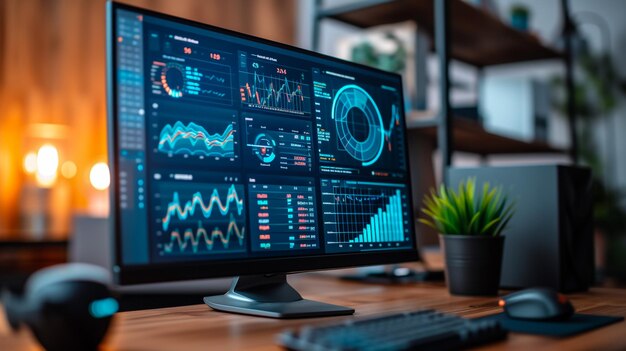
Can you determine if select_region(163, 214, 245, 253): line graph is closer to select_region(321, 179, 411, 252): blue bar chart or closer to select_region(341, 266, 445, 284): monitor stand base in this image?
select_region(321, 179, 411, 252): blue bar chart

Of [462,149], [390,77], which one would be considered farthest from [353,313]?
[462,149]

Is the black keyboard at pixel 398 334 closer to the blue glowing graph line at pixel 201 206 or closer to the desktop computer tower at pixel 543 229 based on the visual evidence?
the blue glowing graph line at pixel 201 206

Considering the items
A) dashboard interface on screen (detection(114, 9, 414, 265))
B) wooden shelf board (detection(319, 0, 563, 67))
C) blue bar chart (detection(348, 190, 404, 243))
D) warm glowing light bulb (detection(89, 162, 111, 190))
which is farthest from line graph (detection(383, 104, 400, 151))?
warm glowing light bulb (detection(89, 162, 111, 190))

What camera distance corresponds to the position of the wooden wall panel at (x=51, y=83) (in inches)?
148

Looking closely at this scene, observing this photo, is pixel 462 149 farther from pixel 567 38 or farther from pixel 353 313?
pixel 353 313

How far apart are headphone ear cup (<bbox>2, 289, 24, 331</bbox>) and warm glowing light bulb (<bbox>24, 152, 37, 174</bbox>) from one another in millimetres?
3364

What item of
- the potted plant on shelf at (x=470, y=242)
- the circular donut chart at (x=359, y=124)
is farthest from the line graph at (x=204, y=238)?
the potted plant on shelf at (x=470, y=242)

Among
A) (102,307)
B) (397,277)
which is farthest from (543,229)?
(102,307)

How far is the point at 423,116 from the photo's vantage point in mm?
1839

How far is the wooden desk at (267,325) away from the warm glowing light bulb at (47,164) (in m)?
2.89

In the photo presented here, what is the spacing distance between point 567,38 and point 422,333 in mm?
2423

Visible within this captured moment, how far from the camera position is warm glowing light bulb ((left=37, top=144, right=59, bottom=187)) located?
3.81 m

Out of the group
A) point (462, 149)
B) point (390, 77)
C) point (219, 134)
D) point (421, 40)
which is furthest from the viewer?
point (462, 149)

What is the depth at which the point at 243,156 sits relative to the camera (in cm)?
102
